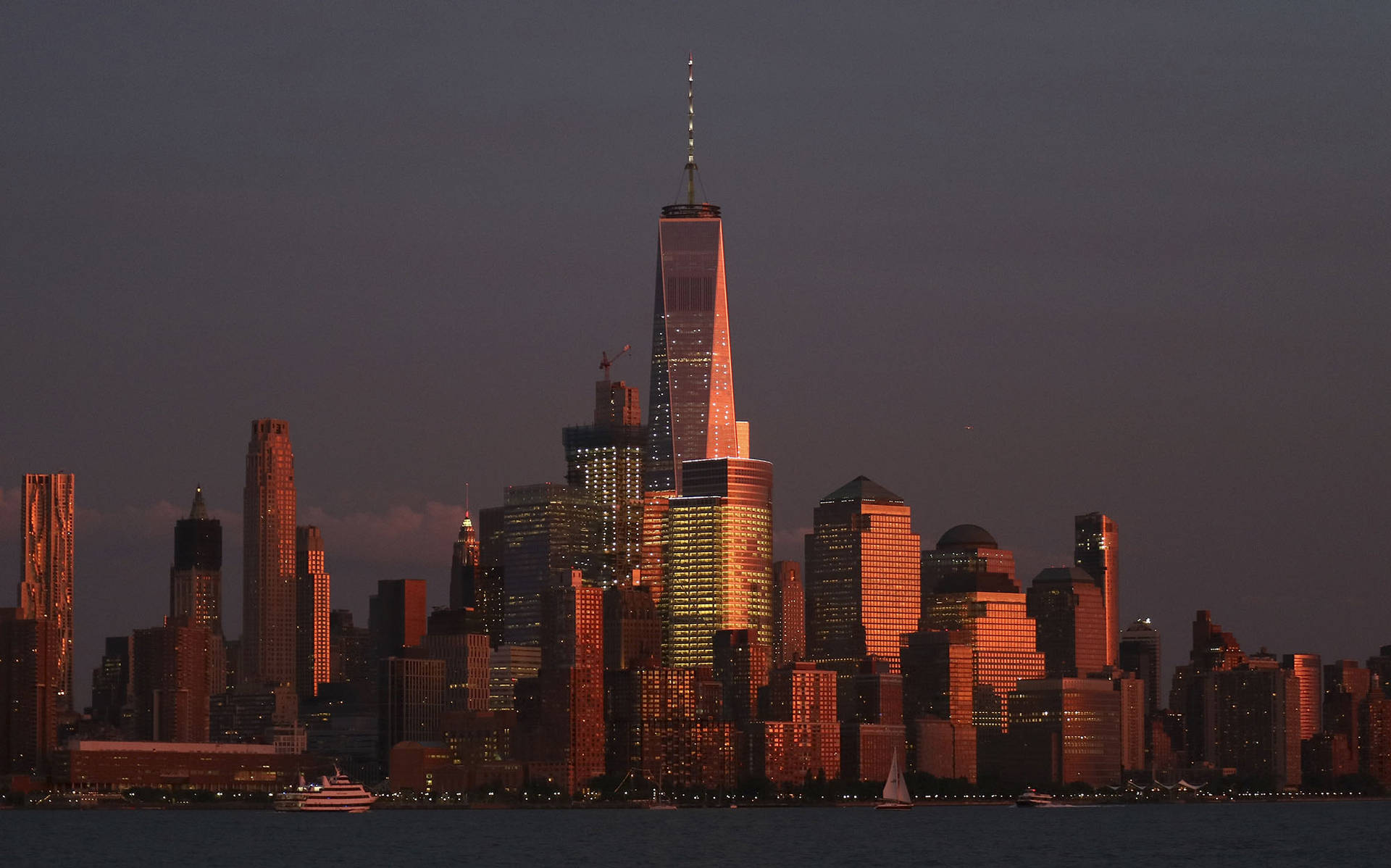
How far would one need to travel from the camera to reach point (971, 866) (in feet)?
650

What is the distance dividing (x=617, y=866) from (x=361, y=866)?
18.9 metres

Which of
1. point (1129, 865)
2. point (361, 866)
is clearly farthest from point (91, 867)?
point (1129, 865)

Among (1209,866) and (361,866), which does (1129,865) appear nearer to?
(1209,866)

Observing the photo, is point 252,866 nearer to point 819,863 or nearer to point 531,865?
point 531,865

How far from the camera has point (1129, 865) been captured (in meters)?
199

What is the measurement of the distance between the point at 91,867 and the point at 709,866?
152 feet

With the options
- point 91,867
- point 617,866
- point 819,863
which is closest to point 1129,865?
point 819,863

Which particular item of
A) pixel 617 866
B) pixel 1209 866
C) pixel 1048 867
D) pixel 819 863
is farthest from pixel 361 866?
pixel 1209 866

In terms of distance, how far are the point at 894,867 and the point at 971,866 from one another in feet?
20.5

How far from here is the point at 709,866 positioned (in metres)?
195

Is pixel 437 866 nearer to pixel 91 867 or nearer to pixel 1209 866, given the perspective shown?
pixel 91 867

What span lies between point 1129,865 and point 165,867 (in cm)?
7188

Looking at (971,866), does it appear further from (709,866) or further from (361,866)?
(361,866)

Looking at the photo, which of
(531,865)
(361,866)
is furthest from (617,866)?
(361,866)
